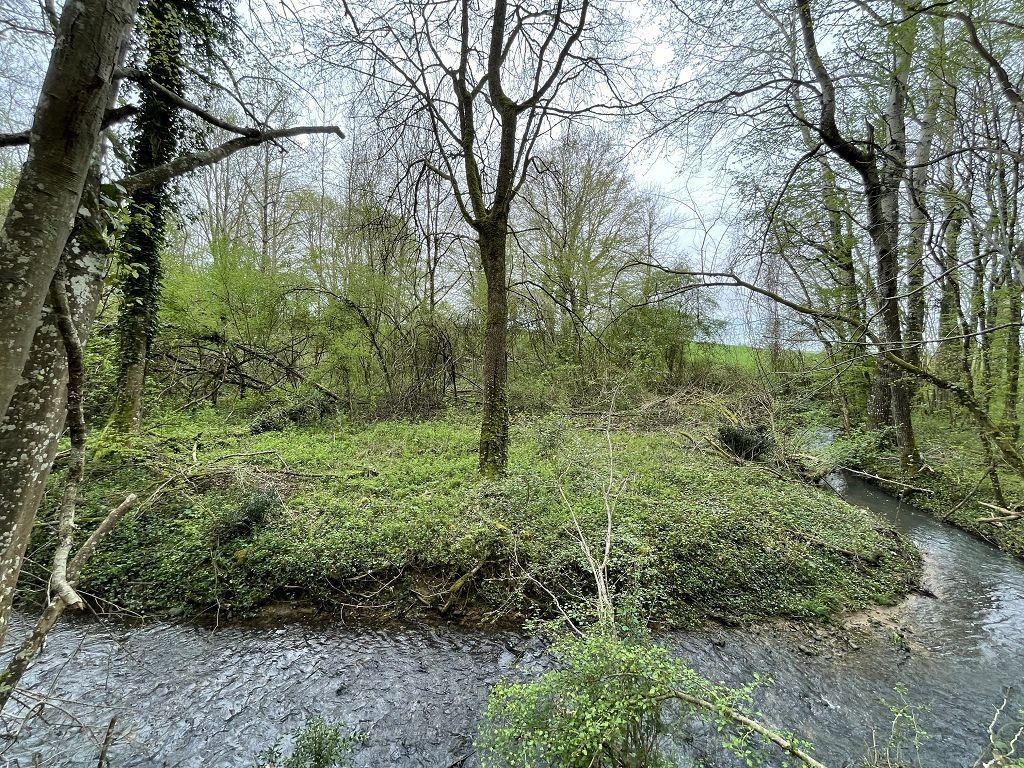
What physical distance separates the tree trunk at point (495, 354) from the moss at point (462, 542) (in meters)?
0.45

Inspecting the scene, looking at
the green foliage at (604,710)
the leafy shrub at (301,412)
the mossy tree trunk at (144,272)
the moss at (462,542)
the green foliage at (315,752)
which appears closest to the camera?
the green foliage at (604,710)

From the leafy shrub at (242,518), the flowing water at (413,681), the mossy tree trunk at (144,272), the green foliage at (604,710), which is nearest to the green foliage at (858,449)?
the flowing water at (413,681)

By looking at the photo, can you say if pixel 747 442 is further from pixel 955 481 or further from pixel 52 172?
pixel 52 172

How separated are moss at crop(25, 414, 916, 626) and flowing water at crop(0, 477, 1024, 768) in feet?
1.02

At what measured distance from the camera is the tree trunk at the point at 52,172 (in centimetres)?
109

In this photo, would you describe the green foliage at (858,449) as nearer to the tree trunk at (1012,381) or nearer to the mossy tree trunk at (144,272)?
the tree trunk at (1012,381)

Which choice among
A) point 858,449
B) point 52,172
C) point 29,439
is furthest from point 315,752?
point 858,449

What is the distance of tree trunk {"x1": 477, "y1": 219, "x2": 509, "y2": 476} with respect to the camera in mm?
5785

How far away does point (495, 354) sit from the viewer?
5832 millimetres

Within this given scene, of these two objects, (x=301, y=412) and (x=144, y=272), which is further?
(x=301, y=412)

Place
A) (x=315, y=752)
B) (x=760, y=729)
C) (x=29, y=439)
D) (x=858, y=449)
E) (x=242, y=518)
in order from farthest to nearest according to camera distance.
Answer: (x=858, y=449), (x=242, y=518), (x=315, y=752), (x=760, y=729), (x=29, y=439)

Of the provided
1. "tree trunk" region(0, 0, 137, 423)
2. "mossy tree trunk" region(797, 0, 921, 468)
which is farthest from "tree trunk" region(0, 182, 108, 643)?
"mossy tree trunk" region(797, 0, 921, 468)

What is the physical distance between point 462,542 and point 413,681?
1250mm

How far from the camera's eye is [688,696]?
71.5 inches
